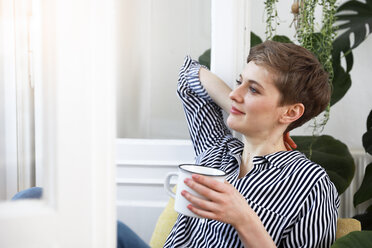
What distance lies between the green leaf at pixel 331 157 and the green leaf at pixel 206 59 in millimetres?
461

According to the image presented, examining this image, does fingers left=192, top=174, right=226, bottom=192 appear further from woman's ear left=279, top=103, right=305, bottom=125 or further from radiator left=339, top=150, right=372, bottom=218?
radiator left=339, top=150, right=372, bottom=218

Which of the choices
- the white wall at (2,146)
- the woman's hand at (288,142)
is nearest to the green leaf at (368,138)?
the woman's hand at (288,142)

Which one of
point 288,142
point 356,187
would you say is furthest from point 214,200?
point 356,187

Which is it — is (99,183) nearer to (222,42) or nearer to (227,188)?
(227,188)

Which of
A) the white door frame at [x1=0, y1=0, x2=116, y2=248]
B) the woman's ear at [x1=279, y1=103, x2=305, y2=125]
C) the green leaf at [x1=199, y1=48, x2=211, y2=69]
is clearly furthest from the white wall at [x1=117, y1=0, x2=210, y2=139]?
the white door frame at [x1=0, y1=0, x2=116, y2=248]

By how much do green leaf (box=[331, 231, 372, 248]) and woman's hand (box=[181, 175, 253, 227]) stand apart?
23cm

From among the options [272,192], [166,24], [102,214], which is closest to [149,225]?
[272,192]

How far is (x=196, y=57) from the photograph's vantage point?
65.8 inches

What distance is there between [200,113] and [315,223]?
494mm

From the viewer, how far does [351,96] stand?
2.13 metres

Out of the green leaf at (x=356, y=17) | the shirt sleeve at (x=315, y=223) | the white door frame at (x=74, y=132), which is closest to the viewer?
the white door frame at (x=74, y=132)

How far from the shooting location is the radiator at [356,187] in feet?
6.88

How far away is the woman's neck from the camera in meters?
1.32

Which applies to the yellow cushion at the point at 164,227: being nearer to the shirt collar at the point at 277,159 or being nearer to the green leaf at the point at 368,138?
the shirt collar at the point at 277,159
